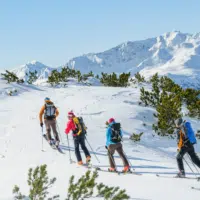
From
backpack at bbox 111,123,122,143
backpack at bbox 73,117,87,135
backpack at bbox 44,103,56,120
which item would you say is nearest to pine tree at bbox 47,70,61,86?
backpack at bbox 44,103,56,120

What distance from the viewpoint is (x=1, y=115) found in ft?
84.6

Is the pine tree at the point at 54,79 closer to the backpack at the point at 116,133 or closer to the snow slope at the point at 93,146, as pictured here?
the snow slope at the point at 93,146

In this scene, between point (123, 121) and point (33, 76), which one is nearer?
point (123, 121)

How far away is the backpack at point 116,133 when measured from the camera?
11.7 meters

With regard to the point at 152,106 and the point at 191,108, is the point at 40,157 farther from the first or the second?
the point at 152,106

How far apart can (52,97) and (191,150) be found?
25.5 meters

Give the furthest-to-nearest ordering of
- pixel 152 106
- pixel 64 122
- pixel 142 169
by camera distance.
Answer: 1. pixel 152 106
2. pixel 64 122
3. pixel 142 169

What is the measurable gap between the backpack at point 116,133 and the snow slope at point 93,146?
127 centimetres

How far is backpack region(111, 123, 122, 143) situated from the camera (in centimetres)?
1166

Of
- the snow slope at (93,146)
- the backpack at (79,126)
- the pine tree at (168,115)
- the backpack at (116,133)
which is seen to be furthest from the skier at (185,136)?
the pine tree at (168,115)

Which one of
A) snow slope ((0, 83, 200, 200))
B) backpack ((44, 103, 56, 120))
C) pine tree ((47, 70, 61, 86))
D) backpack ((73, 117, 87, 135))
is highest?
pine tree ((47, 70, 61, 86))

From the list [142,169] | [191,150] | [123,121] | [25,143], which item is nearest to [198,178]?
[191,150]

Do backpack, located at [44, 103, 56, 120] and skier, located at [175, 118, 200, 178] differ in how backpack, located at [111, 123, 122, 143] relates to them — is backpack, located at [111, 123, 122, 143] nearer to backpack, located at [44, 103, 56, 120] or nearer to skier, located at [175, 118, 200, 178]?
skier, located at [175, 118, 200, 178]

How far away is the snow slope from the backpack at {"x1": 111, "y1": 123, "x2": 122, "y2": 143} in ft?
4.15
